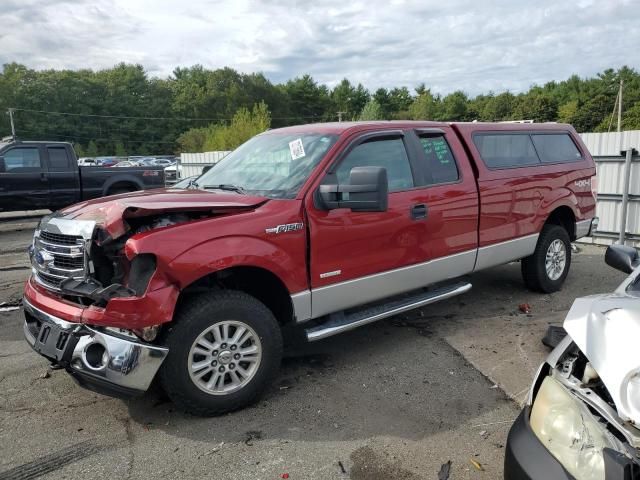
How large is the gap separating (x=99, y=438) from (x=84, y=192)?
10595 millimetres

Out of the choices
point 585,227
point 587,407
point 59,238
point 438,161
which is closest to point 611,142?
point 585,227

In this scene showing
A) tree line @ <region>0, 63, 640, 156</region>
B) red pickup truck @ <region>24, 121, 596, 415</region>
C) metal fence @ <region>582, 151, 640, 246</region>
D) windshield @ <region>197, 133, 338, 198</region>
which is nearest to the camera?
red pickup truck @ <region>24, 121, 596, 415</region>

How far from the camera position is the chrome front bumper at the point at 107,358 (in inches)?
116

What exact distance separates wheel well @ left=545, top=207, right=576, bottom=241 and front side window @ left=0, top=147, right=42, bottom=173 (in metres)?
11.2

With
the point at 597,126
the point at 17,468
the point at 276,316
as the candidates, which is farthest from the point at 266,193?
the point at 597,126

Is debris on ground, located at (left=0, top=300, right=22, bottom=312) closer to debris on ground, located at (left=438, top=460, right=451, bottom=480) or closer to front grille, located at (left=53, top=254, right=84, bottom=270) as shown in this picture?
front grille, located at (left=53, top=254, right=84, bottom=270)

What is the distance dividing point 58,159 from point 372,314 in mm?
10836

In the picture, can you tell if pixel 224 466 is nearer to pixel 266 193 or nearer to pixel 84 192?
pixel 266 193

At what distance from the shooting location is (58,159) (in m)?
12.1

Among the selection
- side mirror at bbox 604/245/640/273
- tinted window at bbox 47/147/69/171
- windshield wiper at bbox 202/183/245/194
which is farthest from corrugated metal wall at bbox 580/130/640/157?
tinted window at bbox 47/147/69/171

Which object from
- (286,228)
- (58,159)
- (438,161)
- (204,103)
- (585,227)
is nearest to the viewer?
(286,228)

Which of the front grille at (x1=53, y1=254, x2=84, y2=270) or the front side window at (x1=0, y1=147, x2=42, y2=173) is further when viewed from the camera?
the front side window at (x1=0, y1=147, x2=42, y2=173)

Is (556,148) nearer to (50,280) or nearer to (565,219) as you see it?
(565,219)

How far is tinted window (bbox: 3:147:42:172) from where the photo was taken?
455 inches
